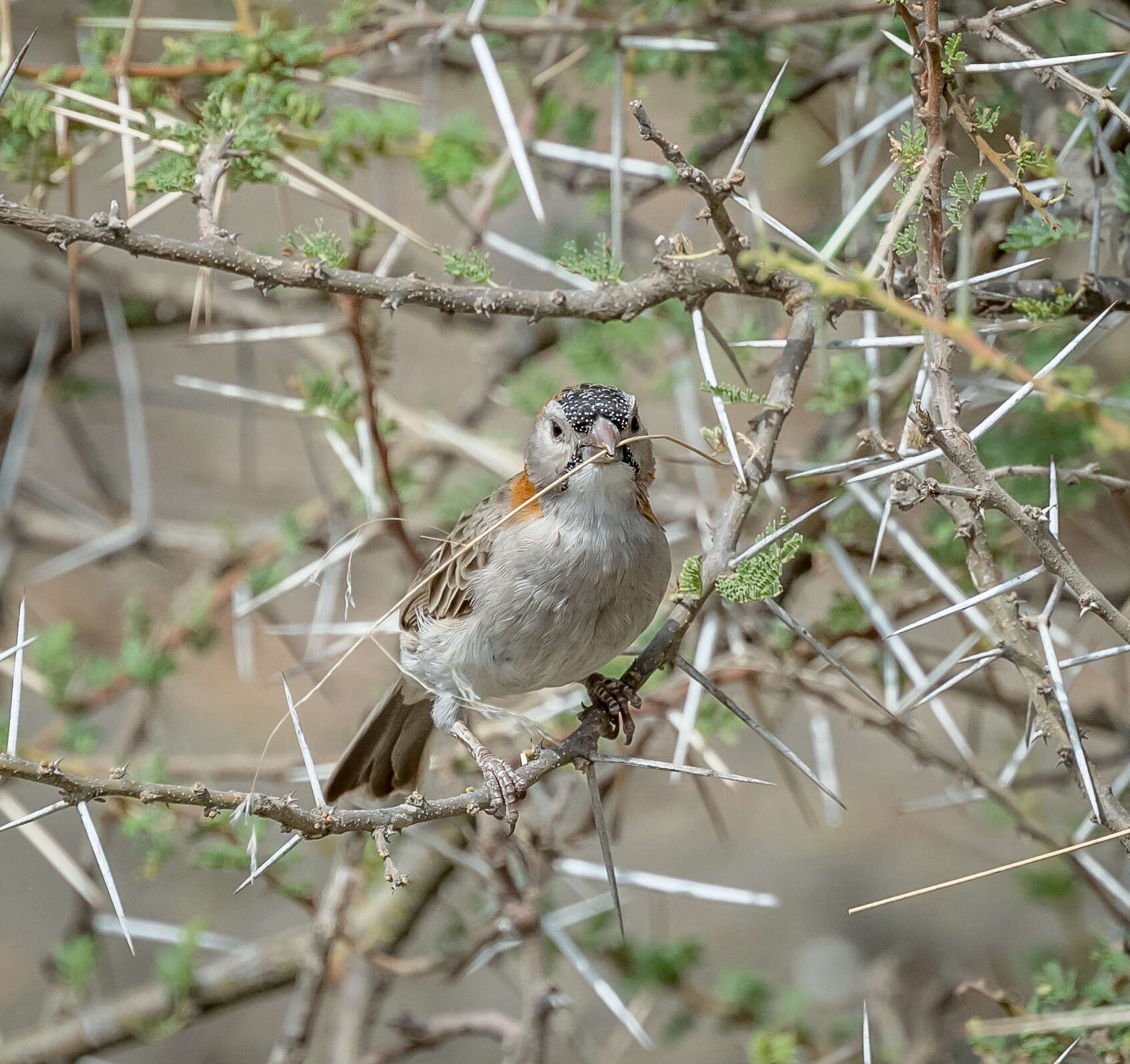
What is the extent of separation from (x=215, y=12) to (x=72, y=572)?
4384 mm

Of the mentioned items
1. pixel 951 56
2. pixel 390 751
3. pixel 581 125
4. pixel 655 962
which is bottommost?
pixel 655 962

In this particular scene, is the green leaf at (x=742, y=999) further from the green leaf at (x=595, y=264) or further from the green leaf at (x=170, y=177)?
the green leaf at (x=170, y=177)

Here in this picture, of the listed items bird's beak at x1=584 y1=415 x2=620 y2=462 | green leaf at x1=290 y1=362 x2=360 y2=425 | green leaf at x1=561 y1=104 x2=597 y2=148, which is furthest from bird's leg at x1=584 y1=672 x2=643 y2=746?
green leaf at x1=561 y1=104 x2=597 y2=148

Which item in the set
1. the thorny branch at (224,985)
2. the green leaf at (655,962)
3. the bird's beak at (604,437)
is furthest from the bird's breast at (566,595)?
the green leaf at (655,962)

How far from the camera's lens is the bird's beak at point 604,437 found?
3125 mm

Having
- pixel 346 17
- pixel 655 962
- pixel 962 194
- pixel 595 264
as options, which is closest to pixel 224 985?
pixel 655 962

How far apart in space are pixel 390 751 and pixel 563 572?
4.18 ft

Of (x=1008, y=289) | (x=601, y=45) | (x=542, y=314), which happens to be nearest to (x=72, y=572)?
(x=601, y=45)

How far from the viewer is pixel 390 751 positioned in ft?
13.7

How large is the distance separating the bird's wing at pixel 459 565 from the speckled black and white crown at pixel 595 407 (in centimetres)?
47

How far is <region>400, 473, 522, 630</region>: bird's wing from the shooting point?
3.58m

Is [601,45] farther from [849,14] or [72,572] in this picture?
[72,572]

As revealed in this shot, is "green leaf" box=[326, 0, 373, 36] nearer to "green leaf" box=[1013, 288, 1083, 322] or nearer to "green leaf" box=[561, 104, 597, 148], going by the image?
"green leaf" box=[561, 104, 597, 148]

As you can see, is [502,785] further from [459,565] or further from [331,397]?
[331,397]
